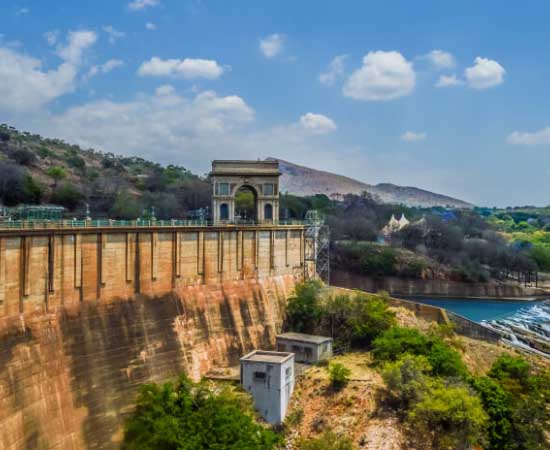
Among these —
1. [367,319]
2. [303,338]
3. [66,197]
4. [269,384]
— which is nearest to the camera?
[269,384]

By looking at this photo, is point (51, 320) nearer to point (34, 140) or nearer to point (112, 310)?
point (112, 310)

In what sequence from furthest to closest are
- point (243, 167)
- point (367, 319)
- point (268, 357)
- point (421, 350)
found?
point (243, 167)
point (367, 319)
point (421, 350)
point (268, 357)

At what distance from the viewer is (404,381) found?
26.1 metres

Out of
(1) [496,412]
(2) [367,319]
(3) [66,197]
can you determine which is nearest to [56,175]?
(3) [66,197]

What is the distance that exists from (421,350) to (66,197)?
51.0 metres

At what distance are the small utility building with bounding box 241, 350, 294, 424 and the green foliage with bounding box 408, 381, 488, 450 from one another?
270 inches

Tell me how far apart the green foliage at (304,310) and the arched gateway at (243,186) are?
6.96m

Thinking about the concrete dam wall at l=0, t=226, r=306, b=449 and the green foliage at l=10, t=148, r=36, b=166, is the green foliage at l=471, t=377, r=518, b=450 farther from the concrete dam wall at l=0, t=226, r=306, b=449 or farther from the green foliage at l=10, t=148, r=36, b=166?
the green foliage at l=10, t=148, r=36, b=166

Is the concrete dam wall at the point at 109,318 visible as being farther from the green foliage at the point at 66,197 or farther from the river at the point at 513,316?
the green foliage at the point at 66,197

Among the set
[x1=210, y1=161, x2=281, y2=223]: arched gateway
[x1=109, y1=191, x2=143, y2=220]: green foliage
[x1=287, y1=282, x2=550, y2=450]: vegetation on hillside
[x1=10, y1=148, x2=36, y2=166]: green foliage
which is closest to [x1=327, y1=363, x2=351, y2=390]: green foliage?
[x1=287, y1=282, x2=550, y2=450]: vegetation on hillside

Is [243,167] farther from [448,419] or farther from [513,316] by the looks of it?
[513,316]

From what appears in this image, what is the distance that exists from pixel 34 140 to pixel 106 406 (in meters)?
91.1

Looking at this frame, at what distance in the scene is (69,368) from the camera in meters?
23.2

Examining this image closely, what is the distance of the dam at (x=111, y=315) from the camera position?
2166 centimetres
